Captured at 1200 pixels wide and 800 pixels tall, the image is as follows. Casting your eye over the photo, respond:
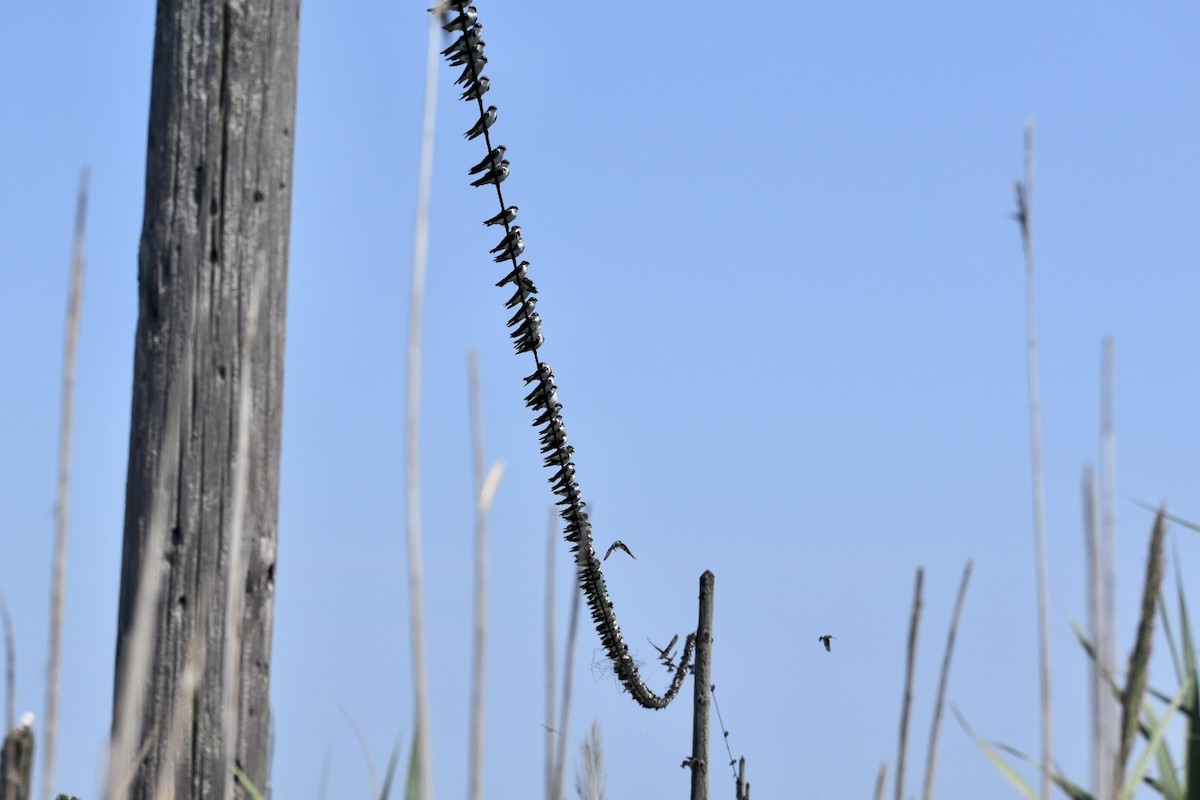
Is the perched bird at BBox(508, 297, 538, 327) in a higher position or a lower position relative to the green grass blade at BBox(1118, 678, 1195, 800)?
higher

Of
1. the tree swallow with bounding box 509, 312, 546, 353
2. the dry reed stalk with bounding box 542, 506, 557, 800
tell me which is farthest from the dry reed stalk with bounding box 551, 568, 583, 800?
the tree swallow with bounding box 509, 312, 546, 353

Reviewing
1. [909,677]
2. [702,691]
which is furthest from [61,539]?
[702,691]

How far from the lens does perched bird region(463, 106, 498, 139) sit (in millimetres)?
3031

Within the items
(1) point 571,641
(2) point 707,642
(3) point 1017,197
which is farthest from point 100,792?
(2) point 707,642

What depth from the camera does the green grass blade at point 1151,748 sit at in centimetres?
184

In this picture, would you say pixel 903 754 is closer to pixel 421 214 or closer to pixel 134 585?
pixel 421 214

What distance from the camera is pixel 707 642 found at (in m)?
4.06

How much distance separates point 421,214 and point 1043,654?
1.08m

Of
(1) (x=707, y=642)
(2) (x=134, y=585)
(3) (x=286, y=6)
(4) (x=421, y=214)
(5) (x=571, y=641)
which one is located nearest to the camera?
(4) (x=421, y=214)

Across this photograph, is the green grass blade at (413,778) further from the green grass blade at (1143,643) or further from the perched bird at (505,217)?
the perched bird at (505,217)

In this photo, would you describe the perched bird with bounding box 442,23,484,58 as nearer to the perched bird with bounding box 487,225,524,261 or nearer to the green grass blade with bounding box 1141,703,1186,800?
the perched bird with bounding box 487,225,524,261

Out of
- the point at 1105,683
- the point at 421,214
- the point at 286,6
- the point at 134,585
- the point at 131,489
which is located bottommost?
the point at 1105,683

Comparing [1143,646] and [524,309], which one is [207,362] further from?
[1143,646]

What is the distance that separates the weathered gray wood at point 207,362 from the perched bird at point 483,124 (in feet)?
1.49
